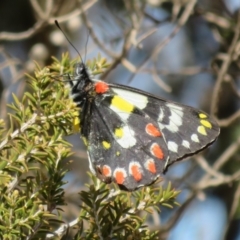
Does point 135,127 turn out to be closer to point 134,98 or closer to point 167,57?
point 134,98

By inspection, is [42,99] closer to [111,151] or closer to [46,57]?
[111,151]

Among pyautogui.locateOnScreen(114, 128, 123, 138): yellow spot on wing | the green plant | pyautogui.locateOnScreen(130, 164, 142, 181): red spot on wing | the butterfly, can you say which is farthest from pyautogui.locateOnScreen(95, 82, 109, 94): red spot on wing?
the green plant

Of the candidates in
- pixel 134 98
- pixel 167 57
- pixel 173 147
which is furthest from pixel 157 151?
pixel 167 57

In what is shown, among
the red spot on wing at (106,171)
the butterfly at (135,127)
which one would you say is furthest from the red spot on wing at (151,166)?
the red spot on wing at (106,171)

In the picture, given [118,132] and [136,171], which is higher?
[118,132]

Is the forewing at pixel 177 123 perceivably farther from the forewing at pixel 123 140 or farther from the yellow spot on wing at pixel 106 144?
the yellow spot on wing at pixel 106 144
